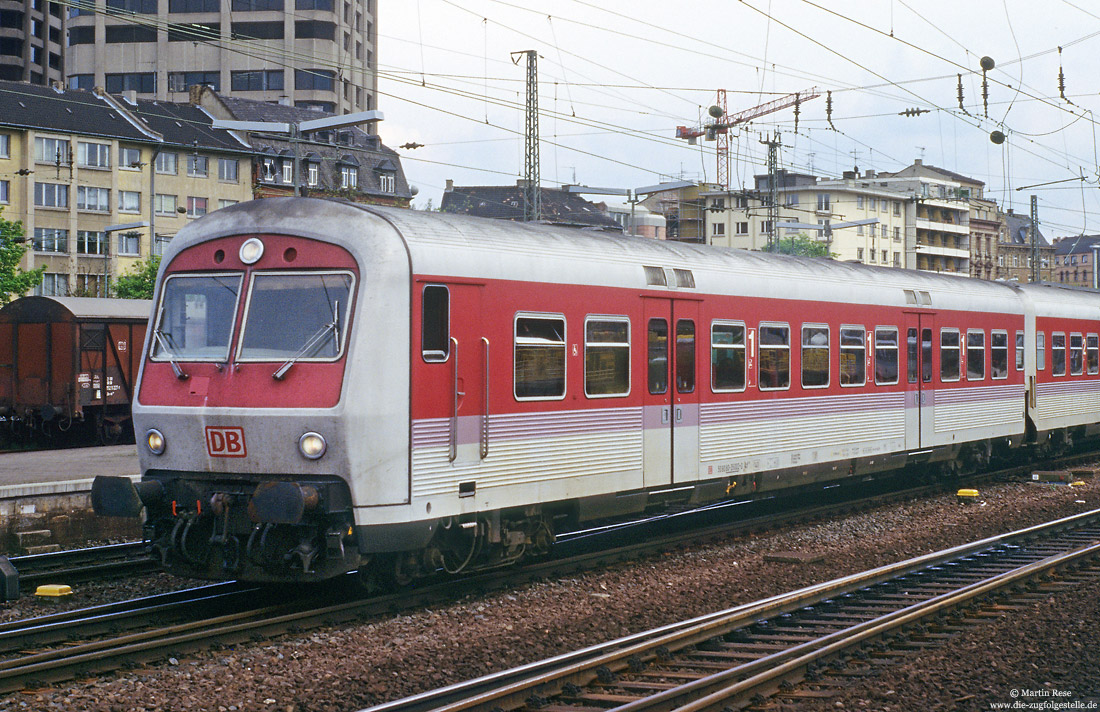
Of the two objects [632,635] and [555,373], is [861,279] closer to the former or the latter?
[555,373]

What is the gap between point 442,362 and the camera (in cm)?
1089

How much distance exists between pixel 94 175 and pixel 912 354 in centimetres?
6008

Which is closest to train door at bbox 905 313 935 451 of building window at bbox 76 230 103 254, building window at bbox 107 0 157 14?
building window at bbox 76 230 103 254

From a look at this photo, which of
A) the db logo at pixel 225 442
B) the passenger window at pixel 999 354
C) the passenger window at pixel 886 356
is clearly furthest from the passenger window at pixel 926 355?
the db logo at pixel 225 442

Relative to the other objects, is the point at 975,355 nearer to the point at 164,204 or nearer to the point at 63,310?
the point at 63,310

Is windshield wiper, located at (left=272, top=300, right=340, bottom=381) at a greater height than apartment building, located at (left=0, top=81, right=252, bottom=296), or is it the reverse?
apartment building, located at (left=0, top=81, right=252, bottom=296)

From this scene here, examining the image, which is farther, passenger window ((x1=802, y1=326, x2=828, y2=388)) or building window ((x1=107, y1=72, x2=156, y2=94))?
building window ((x1=107, y1=72, x2=156, y2=94))

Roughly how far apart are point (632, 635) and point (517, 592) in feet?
7.17

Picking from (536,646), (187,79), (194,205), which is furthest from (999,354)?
(187,79)

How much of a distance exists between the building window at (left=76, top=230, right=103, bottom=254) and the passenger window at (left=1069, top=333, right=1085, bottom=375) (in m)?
57.5

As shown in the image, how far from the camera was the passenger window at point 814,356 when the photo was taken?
16328 mm

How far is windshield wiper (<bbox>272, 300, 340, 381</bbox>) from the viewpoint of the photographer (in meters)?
10.3

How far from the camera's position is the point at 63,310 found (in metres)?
29.2

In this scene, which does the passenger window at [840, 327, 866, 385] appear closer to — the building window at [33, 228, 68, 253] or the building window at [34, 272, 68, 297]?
the building window at [34, 272, 68, 297]
